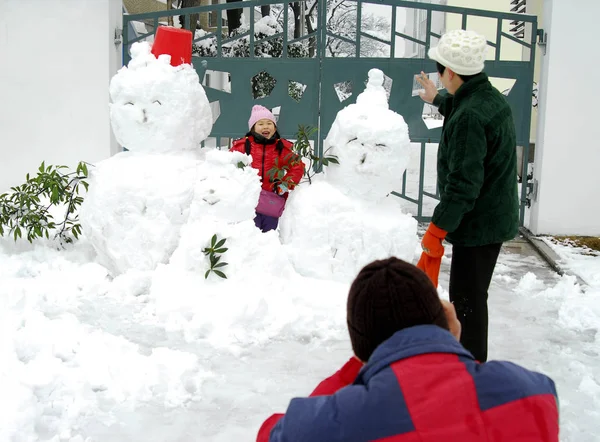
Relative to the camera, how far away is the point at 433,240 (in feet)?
9.43

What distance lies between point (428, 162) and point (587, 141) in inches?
325

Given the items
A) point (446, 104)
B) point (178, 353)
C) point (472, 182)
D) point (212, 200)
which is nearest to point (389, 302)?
point (472, 182)

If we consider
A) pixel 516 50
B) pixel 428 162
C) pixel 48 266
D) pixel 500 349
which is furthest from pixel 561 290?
pixel 516 50

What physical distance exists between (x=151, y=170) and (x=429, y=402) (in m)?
3.65

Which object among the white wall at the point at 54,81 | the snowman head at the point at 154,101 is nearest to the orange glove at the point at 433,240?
the snowman head at the point at 154,101

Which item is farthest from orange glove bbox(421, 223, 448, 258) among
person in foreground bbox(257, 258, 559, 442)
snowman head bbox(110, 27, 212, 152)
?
snowman head bbox(110, 27, 212, 152)

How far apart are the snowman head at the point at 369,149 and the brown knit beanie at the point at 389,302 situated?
319 cm

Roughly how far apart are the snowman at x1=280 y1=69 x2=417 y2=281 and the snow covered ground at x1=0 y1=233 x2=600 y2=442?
226 mm

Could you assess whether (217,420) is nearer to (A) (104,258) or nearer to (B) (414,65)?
(A) (104,258)

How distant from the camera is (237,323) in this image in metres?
3.94

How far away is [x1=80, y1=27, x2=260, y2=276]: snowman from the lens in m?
4.59

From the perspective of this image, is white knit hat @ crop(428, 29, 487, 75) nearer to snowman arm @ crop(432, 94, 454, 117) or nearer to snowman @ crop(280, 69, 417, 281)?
snowman arm @ crop(432, 94, 454, 117)

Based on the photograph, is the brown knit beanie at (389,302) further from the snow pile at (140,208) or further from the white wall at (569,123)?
the white wall at (569,123)

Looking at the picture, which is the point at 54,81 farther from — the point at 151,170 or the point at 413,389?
the point at 413,389
